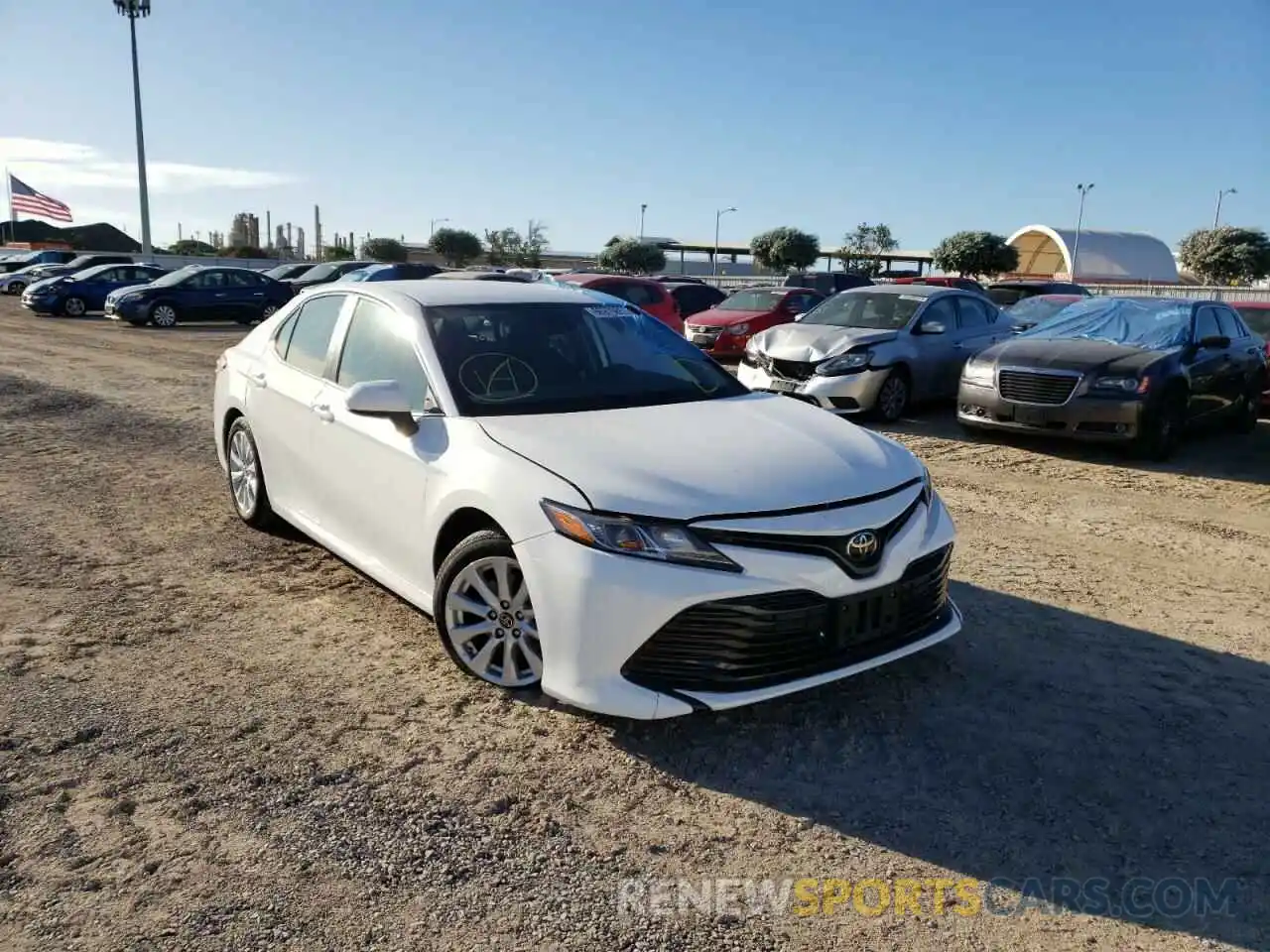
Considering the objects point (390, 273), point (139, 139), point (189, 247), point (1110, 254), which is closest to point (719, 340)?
point (390, 273)

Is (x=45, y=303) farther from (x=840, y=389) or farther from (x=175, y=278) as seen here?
(x=840, y=389)

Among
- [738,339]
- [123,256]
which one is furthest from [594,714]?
[123,256]

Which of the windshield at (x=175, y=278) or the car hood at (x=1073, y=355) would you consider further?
the windshield at (x=175, y=278)

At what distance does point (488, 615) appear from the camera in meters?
3.76

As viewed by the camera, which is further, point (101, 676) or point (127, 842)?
point (101, 676)

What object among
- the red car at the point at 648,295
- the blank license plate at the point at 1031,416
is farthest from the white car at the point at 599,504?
the red car at the point at 648,295

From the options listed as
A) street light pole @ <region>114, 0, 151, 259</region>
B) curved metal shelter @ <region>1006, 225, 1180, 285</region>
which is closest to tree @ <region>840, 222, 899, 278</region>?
curved metal shelter @ <region>1006, 225, 1180, 285</region>

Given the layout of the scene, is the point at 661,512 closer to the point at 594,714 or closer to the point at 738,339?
the point at 594,714

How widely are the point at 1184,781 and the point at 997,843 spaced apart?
84 cm

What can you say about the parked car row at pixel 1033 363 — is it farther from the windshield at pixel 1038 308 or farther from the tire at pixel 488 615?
the tire at pixel 488 615

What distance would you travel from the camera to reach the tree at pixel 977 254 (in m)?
54.4

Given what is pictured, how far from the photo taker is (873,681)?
4.02 m

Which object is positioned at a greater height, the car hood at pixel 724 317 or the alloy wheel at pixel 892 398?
the car hood at pixel 724 317

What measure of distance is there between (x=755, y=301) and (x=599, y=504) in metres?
14.9
